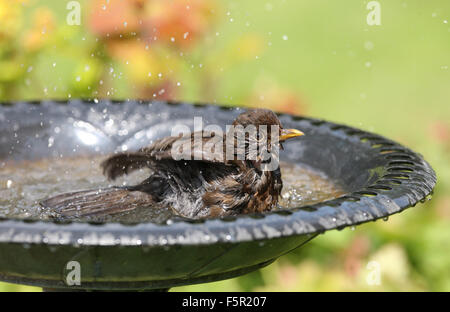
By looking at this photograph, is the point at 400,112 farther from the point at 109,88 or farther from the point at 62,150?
the point at 62,150

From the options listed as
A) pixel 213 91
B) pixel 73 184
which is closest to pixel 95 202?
pixel 73 184

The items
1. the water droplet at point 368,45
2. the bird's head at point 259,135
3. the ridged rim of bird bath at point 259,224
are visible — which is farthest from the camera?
the water droplet at point 368,45

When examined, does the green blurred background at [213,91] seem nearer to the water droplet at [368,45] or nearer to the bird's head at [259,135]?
the water droplet at [368,45]

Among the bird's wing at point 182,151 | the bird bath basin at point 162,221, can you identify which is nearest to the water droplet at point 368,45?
the bird bath basin at point 162,221

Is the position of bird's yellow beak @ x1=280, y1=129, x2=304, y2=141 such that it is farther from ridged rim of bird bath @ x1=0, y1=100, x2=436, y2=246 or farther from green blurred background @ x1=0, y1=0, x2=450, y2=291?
green blurred background @ x1=0, y1=0, x2=450, y2=291

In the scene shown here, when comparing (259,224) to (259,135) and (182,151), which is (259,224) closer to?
(182,151)

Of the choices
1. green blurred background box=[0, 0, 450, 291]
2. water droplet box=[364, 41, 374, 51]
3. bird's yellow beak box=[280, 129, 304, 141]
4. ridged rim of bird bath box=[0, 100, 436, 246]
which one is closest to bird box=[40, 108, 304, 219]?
bird's yellow beak box=[280, 129, 304, 141]
